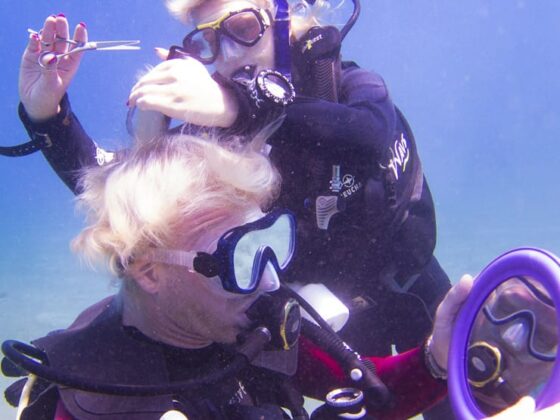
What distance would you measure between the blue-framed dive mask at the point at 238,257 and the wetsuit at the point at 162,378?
1.11 feet

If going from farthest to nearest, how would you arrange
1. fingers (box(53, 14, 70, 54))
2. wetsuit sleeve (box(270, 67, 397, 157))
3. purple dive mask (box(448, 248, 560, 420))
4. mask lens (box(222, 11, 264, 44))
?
1. mask lens (box(222, 11, 264, 44))
2. fingers (box(53, 14, 70, 54))
3. wetsuit sleeve (box(270, 67, 397, 157))
4. purple dive mask (box(448, 248, 560, 420))

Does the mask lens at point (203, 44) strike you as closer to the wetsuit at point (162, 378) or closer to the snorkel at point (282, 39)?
the snorkel at point (282, 39)

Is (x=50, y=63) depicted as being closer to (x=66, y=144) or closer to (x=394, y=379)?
(x=66, y=144)

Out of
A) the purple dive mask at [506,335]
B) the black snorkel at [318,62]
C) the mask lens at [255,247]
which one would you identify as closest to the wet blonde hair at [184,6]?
the black snorkel at [318,62]

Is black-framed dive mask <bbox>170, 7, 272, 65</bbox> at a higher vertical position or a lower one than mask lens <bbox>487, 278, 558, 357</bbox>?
higher

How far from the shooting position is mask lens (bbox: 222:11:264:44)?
2762 mm

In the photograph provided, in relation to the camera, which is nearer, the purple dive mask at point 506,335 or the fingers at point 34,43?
the purple dive mask at point 506,335

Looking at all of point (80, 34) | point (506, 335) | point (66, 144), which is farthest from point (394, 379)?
point (80, 34)

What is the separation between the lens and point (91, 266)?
2041 mm

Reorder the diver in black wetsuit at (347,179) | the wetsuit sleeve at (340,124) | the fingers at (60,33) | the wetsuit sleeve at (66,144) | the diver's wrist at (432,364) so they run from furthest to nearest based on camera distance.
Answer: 1. the wetsuit sleeve at (66,144)
2. the fingers at (60,33)
3. the diver in black wetsuit at (347,179)
4. the wetsuit sleeve at (340,124)
5. the diver's wrist at (432,364)

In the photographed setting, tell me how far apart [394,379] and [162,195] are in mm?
1289

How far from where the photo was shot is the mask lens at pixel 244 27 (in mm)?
2762

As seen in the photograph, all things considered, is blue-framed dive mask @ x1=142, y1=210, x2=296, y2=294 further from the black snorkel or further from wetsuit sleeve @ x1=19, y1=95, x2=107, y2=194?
wetsuit sleeve @ x1=19, y1=95, x2=107, y2=194

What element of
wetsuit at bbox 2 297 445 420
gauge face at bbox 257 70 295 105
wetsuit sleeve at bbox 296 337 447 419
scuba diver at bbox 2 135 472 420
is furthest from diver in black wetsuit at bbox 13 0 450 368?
wetsuit at bbox 2 297 445 420
